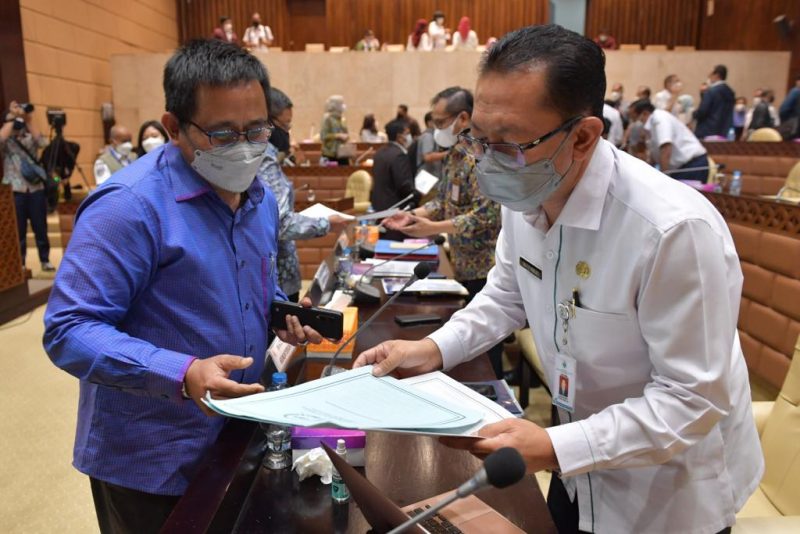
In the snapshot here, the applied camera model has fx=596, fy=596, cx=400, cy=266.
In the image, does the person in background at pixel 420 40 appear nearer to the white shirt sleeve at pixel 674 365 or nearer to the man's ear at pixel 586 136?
the man's ear at pixel 586 136

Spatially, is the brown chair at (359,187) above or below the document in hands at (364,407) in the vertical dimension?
below

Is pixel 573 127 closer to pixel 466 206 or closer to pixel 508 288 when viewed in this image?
pixel 508 288

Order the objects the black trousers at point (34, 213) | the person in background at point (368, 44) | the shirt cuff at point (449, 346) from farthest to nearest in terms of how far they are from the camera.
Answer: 1. the person in background at point (368, 44)
2. the black trousers at point (34, 213)
3. the shirt cuff at point (449, 346)

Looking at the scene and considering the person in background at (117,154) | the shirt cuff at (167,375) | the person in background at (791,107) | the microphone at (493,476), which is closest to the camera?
the microphone at (493,476)

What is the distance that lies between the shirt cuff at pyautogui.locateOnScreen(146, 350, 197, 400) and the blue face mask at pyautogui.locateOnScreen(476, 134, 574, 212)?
586 mm

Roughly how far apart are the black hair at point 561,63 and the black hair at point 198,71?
513 millimetres

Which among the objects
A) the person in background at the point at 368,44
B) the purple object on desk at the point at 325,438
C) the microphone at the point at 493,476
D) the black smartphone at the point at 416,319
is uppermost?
the person in background at the point at 368,44

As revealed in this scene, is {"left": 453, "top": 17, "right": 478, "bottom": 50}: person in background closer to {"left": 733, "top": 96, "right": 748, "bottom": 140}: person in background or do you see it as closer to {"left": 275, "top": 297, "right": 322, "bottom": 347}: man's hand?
{"left": 733, "top": 96, "right": 748, "bottom": 140}: person in background

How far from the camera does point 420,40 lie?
12602 millimetres

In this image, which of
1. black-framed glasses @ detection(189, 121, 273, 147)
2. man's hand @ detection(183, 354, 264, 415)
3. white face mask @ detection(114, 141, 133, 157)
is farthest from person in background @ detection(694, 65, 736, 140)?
man's hand @ detection(183, 354, 264, 415)

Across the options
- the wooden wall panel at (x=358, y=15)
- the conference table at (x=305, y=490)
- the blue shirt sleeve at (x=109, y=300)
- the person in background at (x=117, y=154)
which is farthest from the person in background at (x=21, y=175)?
the wooden wall panel at (x=358, y=15)

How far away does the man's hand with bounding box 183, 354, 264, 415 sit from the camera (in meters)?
0.92

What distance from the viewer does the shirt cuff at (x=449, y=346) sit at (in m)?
1.19

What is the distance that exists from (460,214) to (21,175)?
4.65 meters
